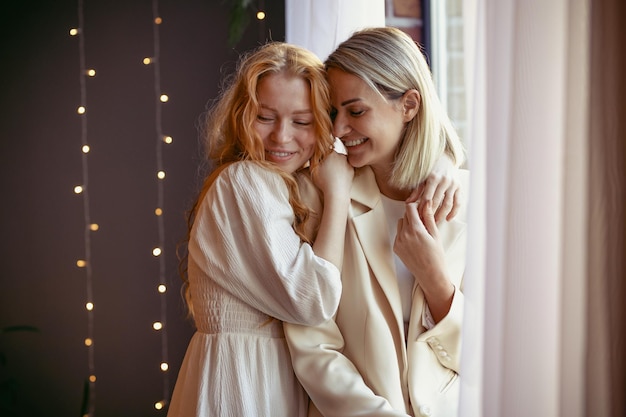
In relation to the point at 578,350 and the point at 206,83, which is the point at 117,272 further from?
the point at 578,350

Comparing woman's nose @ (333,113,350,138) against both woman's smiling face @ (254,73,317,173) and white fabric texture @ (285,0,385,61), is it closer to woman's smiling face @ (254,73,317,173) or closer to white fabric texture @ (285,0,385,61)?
woman's smiling face @ (254,73,317,173)

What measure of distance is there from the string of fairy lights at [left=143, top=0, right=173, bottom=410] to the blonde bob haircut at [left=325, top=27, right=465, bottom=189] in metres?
1.28

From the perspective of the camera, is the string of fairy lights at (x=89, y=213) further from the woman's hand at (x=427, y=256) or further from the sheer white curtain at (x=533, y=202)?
the sheer white curtain at (x=533, y=202)

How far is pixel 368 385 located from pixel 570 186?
77 centimetres

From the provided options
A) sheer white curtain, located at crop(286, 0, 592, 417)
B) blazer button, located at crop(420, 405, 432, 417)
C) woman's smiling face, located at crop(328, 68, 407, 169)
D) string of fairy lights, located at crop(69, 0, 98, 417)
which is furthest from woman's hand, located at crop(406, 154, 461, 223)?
string of fairy lights, located at crop(69, 0, 98, 417)

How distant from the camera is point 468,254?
1077 mm

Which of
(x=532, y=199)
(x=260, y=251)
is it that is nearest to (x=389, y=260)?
(x=260, y=251)

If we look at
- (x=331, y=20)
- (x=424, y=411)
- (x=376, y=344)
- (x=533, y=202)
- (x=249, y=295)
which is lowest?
(x=424, y=411)

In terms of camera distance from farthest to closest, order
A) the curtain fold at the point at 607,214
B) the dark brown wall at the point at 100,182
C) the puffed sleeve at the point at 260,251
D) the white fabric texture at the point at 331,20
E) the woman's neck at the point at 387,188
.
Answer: the dark brown wall at the point at 100,182 → the white fabric texture at the point at 331,20 → the woman's neck at the point at 387,188 → the puffed sleeve at the point at 260,251 → the curtain fold at the point at 607,214

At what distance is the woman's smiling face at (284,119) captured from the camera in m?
1.57

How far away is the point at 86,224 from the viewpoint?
2.82 meters

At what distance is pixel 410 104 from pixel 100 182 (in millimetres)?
1549

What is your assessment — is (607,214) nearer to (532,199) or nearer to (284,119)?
(532,199)

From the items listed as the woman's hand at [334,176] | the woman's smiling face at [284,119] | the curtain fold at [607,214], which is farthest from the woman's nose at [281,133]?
the curtain fold at [607,214]
